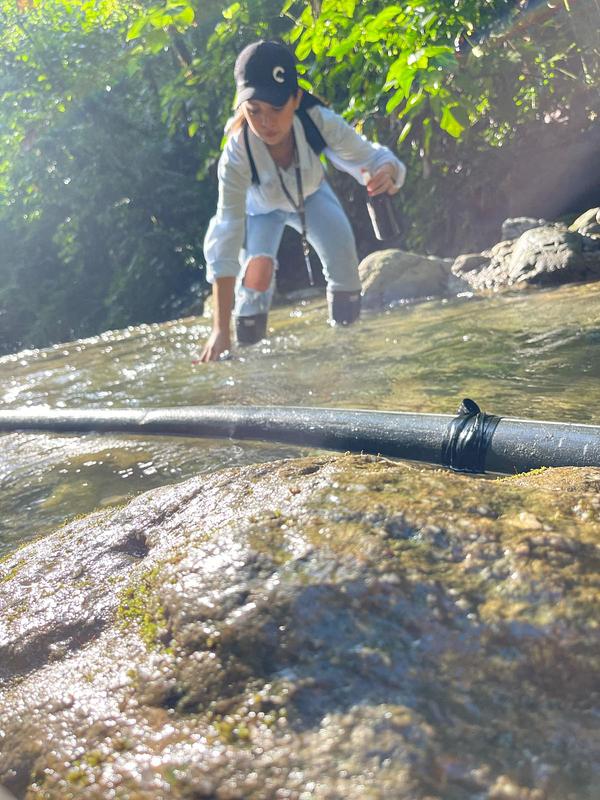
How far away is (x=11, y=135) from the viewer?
15.0m

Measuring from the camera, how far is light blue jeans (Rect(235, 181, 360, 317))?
5.93 metres

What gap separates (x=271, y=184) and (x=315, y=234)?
2.27 feet

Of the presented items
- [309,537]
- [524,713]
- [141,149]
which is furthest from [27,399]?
[141,149]

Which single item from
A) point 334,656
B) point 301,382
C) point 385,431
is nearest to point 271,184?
point 301,382

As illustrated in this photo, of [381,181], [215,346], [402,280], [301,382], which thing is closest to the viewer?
[215,346]

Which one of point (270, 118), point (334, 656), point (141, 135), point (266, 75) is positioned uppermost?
point (141, 135)

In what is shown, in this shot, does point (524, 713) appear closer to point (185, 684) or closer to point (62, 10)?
point (185, 684)

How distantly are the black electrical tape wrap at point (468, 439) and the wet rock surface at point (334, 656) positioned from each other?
2.65 feet

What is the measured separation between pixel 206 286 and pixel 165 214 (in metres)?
1.95

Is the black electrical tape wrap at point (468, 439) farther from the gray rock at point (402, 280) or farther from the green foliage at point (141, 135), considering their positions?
the gray rock at point (402, 280)

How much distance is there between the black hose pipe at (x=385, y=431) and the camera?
2400 mm

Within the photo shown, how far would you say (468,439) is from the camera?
2.64m

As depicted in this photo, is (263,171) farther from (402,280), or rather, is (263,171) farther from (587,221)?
(587,221)

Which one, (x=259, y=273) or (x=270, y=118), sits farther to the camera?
(x=259, y=273)
